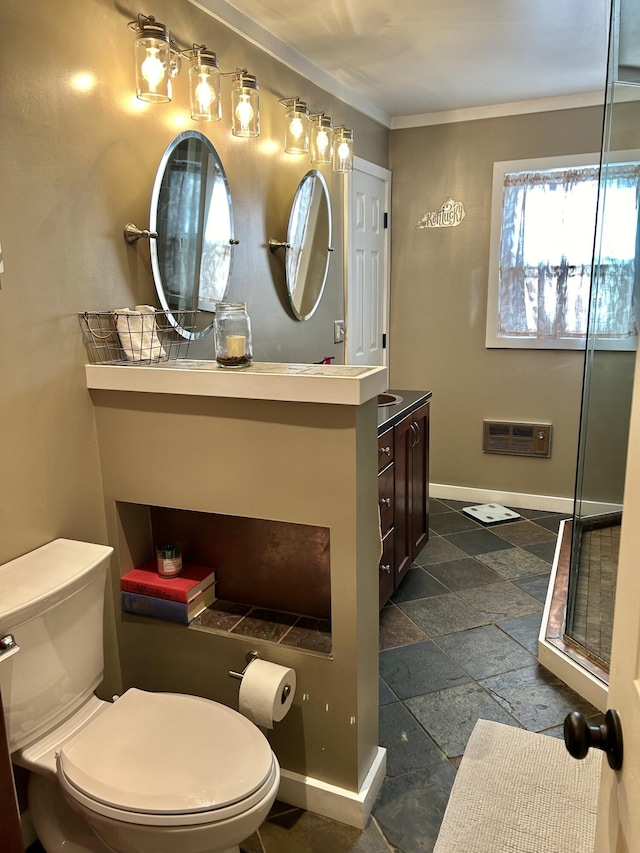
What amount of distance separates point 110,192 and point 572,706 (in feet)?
7.60

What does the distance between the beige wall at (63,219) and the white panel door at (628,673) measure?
1438 mm

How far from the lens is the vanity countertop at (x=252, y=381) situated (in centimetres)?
155

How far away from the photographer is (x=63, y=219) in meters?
1.69

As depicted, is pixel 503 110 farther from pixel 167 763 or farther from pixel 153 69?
pixel 167 763

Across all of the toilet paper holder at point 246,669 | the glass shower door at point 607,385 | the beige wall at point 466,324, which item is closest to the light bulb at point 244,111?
the glass shower door at point 607,385

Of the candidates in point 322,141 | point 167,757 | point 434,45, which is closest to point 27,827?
point 167,757

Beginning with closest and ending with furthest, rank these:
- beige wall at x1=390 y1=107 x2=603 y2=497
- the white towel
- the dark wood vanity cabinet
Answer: the white towel
the dark wood vanity cabinet
beige wall at x1=390 y1=107 x2=603 y2=497

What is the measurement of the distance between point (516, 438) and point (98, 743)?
131 inches

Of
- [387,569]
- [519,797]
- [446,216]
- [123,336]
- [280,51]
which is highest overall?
[280,51]

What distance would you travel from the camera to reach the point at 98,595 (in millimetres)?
1690

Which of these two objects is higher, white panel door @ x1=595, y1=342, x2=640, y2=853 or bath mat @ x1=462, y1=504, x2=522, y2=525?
white panel door @ x1=595, y1=342, x2=640, y2=853

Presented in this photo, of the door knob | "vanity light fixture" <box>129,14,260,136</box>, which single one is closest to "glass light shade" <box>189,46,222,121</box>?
"vanity light fixture" <box>129,14,260,136</box>

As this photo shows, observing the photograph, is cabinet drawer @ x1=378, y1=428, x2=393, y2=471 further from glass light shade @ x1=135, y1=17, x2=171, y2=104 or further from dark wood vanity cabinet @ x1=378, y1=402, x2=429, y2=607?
glass light shade @ x1=135, y1=17, x2=171, y2=104

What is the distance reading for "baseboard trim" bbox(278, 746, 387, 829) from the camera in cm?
175
